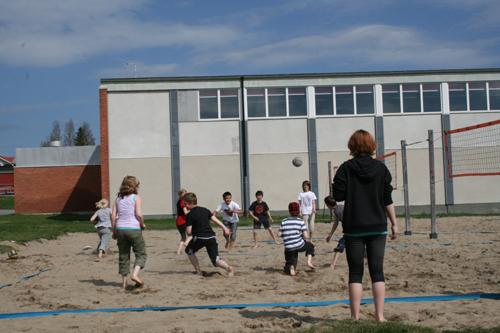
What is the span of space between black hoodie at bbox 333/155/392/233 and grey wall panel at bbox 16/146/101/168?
128 feet

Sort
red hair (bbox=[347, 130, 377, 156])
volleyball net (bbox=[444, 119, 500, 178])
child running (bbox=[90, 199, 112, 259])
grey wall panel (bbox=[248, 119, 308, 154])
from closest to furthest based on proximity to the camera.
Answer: red hair (bbox=[347, 130, 377, 156]), child running (bbox=[90, 199, 112, 259]), volleyball net (bbox=[444, 119, 500, 178]), grey wall panel (bbox=[248, 119, 308, 154])

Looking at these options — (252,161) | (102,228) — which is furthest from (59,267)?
(252,161)

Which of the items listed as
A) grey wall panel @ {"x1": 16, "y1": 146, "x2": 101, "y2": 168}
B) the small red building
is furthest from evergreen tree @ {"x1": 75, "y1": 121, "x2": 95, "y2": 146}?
grey wall panel @ {"x1": 16, "y1": 146, "x2": 101, "y2": 168}

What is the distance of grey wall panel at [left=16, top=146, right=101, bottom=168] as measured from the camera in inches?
1693

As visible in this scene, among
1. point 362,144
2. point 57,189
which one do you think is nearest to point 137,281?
point 362,144

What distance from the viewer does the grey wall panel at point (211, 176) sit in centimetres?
3328

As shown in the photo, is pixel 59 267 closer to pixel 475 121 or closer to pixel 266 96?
pixel 266 96

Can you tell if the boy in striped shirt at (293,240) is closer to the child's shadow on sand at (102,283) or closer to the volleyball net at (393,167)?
the child's shadow on sand at (102,283)

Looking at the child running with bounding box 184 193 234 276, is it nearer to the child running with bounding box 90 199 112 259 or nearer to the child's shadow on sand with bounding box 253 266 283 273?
the child's shadow on sand with bounding box 253 266 283 273

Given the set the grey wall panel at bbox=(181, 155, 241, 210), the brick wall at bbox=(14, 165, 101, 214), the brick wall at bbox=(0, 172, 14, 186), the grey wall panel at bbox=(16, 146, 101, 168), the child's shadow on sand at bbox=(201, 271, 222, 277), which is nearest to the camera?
the child's shadow on sand at bbox=(201, 271, 222, 277)

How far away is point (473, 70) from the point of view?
33.9m

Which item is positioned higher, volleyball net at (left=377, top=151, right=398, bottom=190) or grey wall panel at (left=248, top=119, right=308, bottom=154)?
grey wall panel at (left=248, top=119, right=308, bottom=154)

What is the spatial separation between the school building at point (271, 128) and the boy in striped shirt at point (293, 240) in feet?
73.6

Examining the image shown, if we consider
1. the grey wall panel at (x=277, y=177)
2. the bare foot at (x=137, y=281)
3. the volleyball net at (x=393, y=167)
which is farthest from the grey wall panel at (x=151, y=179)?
the bare foot at (x=137, y=281)
